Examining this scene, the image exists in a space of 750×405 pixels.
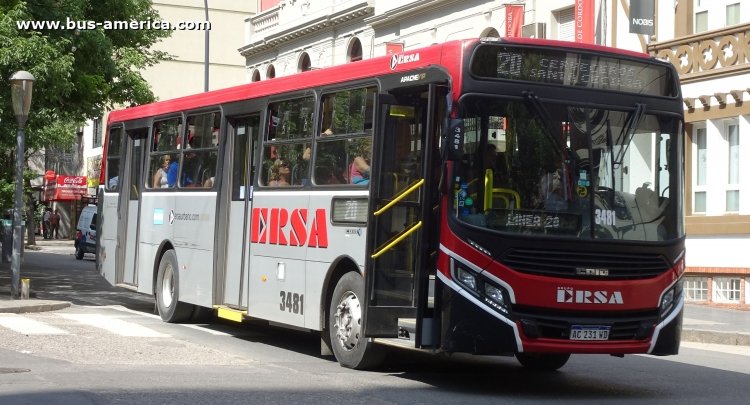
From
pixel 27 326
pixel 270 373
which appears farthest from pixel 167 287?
pixel 270 373

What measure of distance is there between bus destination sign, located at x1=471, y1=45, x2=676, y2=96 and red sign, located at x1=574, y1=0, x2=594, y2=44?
17.0 metres

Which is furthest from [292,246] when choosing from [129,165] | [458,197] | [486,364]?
[129,165]

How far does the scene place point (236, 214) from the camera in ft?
53.3

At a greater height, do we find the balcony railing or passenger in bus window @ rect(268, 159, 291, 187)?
the balcony railing

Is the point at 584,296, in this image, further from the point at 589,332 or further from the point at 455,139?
the point at 455,139

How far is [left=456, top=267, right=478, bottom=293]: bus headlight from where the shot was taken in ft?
36.9

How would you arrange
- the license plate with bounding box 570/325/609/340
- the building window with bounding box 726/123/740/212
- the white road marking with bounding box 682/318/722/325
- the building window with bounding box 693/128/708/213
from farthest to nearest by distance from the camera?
the building window with bounding box 693/128/708/213, the building window with bounding box 726/123/740/212, the white road marking with bounding box 682/318/722/325, the license plate with bounding box 570/325/609/340

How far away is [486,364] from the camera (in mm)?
Answer: 14539

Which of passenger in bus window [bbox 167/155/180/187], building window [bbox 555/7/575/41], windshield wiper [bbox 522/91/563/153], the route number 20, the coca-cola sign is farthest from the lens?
the coca-cola sign

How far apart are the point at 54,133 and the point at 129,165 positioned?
1074 inches

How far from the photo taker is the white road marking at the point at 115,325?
53.3ft

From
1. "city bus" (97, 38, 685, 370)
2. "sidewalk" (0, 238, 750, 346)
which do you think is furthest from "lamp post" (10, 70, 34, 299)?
"city bus" (97, 38, 685, 370)

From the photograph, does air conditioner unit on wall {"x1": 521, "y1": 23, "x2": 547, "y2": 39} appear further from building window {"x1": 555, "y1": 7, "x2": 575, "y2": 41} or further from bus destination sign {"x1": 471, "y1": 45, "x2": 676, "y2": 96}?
bus destination sign {"x1": 471, "y1": 45, "x2": 676, "y2": 96}

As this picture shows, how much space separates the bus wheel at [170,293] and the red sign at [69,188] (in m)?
54.9
